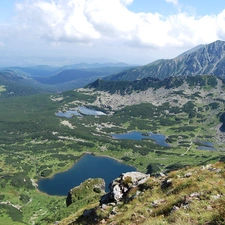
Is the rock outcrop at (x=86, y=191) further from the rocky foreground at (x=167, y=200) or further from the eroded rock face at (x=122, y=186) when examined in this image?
the rocky foreground at (x=167, y=200)

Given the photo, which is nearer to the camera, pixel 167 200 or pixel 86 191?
pixel 167 200

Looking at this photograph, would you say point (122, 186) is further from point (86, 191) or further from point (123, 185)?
point (86, 191)

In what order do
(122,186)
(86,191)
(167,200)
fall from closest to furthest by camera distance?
(167,200) → (122,186) → (86,191)

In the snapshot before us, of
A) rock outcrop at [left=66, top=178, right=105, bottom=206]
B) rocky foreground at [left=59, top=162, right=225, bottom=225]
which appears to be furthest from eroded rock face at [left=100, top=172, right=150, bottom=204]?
rock outcrop at [left=66, top=178, right=105, bottom=206]

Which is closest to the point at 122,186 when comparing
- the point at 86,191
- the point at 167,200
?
the point at 167,200

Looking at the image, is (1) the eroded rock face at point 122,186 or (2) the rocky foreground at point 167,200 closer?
(2) the rocky foreground at point 167,200

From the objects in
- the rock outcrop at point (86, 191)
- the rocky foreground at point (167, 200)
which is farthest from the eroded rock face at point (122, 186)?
the rock outcrop at point (86, 191)

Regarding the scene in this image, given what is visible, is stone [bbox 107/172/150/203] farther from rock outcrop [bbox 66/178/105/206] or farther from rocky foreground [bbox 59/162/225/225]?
rock outcrop [bbox 66/178/105/206]

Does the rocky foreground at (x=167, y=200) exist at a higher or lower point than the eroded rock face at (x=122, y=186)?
higher
